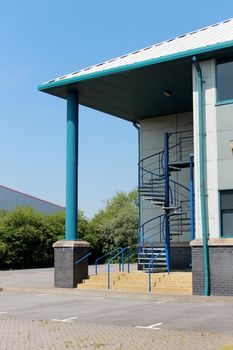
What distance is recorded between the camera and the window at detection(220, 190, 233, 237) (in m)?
15.3

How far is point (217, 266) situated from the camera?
49.5ft

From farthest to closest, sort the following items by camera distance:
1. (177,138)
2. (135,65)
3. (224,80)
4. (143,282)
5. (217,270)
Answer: (177,138) < (143,282) < (135,65) < (224,80) < (217,270)

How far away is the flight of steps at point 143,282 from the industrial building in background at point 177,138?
0.78 feet

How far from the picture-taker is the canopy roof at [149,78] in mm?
16375

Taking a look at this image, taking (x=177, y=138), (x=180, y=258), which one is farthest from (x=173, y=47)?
(x=180, y=258)

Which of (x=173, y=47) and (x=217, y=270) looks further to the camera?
(x=173, y=47)

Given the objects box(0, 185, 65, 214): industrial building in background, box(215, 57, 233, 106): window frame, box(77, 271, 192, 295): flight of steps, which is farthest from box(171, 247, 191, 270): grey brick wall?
box(0, 185, 65, 214): industrial building in background

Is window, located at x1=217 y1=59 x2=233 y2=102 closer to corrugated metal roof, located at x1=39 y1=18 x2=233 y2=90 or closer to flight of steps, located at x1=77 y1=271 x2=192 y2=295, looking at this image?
corrugated metal roof, located at x1=39 y1=18 x2=233 y2=90

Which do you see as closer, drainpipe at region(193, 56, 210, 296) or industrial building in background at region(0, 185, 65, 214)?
drainpipe at region(193, 56, 210, 296)

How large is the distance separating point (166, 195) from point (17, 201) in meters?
35.5

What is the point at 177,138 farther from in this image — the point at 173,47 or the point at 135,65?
the point at 135,65

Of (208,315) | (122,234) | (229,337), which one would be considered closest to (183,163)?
(208,315)

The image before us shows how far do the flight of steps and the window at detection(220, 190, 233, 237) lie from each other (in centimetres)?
213

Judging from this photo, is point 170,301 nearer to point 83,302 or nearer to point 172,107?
point 83,302
